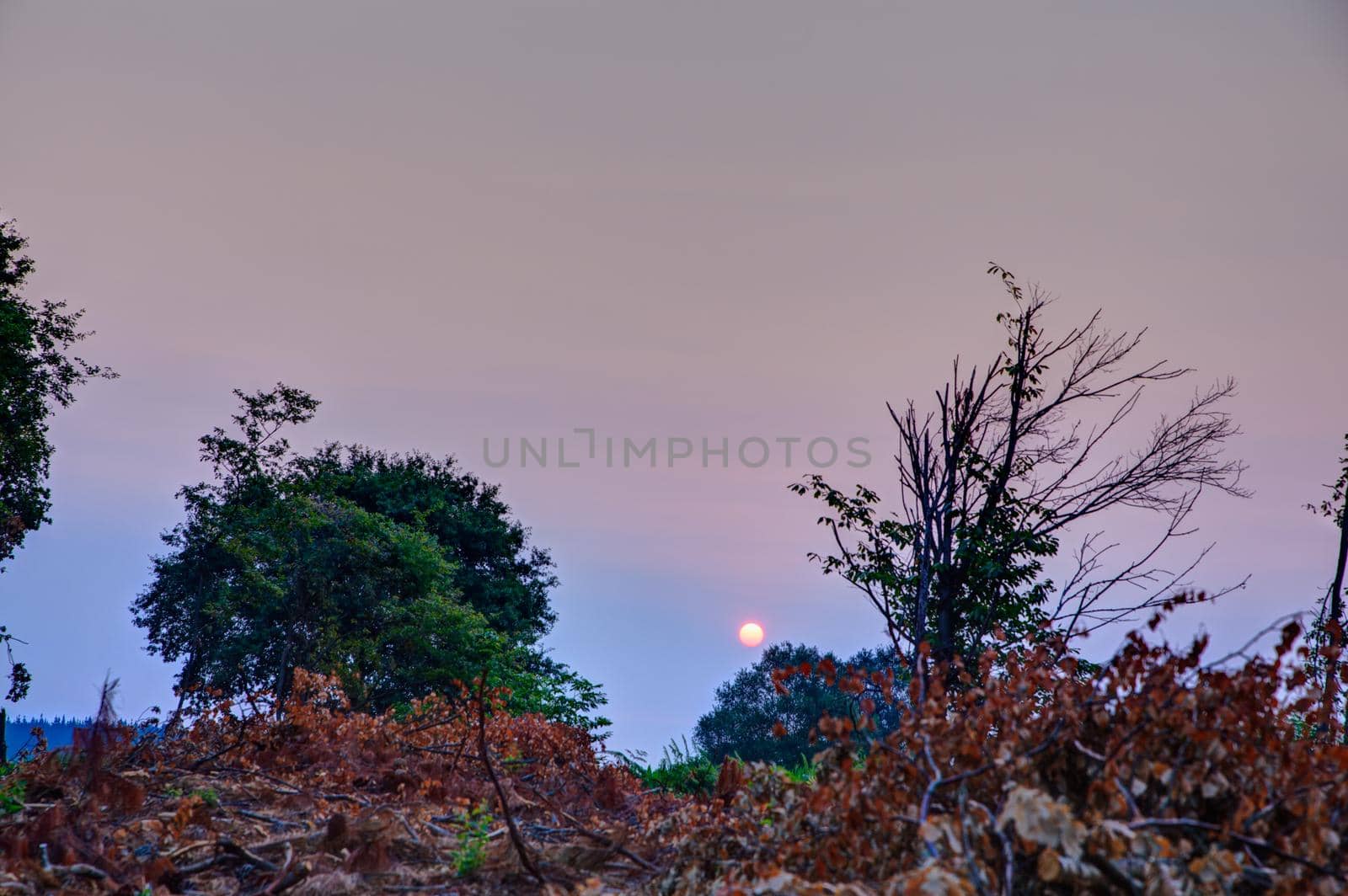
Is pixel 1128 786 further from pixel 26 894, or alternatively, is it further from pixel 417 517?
pixel 417 517

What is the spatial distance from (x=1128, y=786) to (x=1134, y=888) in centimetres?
71

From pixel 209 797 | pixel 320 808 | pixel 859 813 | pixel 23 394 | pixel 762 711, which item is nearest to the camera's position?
pixel 859 813

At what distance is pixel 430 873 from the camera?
6.05 meters

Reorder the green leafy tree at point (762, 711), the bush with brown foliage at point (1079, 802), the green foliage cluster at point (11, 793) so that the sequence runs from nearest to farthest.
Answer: the bush with brown foliage at point (1079, 802), the green foliage cluster at point (11, 793), the green leafy tree at point (762, 711)

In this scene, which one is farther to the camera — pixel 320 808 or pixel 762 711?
pixel 762 711

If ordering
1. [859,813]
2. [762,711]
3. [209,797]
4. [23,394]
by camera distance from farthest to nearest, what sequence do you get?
[762,711], [23,394], [209,797], [859,813]

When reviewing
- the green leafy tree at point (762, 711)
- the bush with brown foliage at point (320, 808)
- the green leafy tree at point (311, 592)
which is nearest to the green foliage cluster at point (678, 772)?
the bush with brown foliage at point (320, 808)

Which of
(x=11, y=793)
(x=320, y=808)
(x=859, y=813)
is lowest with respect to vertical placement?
(x=859, y=813)

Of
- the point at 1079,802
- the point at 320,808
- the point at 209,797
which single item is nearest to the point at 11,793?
the point at 209,797

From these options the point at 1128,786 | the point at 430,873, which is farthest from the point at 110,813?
the point at 1128,786

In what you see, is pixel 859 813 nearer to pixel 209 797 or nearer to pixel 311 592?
pixel 209 797

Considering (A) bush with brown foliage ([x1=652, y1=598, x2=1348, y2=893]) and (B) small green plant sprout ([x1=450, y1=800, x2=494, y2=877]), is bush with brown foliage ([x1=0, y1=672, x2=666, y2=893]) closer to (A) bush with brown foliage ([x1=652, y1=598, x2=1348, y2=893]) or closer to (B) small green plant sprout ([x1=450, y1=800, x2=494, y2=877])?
(B) small green plant sprout ([x1=450, y1=800, x2=494, y2=877])

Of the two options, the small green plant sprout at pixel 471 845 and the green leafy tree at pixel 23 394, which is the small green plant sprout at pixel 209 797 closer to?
the small green plant sprout at pixel 471 845

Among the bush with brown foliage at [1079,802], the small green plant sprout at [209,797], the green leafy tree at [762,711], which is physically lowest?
the bush with brown foliage at [1079,802]
